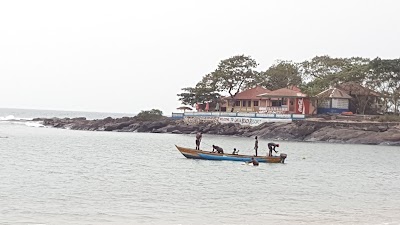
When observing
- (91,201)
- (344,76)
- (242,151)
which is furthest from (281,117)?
(91,201)

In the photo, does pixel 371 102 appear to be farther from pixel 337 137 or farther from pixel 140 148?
pixel 140 148

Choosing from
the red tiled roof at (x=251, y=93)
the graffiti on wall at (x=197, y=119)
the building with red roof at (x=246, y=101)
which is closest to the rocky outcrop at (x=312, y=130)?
the graffiti on wall at (x=197, y=119)

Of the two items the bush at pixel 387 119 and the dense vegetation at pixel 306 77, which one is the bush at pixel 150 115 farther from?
the bush at pixel 387 119

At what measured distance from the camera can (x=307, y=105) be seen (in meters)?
86.0

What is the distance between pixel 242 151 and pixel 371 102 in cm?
3498

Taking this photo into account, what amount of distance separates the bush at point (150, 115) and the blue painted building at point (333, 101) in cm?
2521

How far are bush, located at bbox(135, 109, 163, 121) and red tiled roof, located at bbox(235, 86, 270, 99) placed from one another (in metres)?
12.4

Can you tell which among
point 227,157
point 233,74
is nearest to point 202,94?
point 233,74

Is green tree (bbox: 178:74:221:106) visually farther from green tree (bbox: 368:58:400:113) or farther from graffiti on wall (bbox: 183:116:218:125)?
green tree (bbox: 368:58:400:113)

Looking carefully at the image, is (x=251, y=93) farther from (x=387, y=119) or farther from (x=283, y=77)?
(x=387, y=119)

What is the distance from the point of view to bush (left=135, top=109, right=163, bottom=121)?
323 ft

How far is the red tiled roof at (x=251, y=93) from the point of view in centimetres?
9276

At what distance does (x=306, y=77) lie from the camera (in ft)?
329

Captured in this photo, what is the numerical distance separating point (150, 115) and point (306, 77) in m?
23.5
